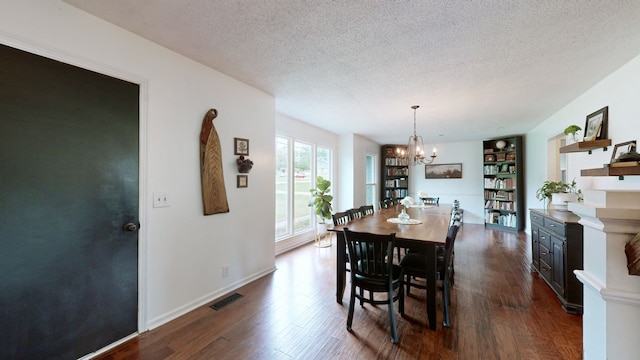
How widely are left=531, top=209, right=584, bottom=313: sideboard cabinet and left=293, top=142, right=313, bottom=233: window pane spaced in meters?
3.62

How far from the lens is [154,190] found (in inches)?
87.9

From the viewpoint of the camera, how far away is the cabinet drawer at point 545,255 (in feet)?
9.56

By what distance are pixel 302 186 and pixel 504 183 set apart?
5.33 meters

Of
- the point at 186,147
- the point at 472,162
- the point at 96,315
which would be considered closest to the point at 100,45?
the point at 186,147

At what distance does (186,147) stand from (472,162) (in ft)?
24.6

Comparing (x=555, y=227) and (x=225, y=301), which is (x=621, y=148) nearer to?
(x=555, y=227)

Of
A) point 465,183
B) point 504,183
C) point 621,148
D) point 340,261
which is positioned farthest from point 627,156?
point 465,183

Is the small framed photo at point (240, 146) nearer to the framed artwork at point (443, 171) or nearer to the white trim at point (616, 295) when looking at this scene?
the white trim at point (616, 295)

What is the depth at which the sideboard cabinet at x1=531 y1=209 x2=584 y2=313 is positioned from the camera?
2468 mm

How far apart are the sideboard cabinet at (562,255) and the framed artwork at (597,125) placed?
94cm

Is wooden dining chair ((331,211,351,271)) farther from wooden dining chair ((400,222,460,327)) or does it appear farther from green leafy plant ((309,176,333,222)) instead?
green leafy plant ((309,176,333,222))

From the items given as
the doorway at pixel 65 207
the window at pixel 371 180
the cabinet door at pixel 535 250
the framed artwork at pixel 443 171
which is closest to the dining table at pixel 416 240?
the cabinet door at pixel 535 250

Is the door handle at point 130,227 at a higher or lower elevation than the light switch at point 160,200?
lower

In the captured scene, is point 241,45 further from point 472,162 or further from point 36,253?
point 472,162
